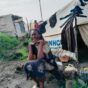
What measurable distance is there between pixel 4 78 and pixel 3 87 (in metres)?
1.56

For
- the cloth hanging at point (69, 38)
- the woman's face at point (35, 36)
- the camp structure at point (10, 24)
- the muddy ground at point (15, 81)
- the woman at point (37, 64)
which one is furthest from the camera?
the camp structure at point (10, 24)

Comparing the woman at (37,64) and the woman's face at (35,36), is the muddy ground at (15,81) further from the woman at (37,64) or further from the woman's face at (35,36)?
the woman's face at (35,36)

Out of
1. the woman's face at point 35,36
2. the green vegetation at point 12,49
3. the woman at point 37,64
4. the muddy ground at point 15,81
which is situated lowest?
the green vegetation at point 12,49

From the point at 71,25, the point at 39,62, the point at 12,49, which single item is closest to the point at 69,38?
the point at 71,25

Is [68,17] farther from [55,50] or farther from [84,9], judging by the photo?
[55,50]

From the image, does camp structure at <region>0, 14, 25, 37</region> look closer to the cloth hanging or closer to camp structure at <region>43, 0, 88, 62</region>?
camp structure at <region>43, 0, 88, 62</region>

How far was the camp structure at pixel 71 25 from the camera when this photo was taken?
8.39 metres

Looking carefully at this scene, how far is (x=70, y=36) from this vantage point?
27.4 ft

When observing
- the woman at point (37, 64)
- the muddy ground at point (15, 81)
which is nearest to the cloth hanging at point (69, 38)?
the muddy ground at point (15, 81)

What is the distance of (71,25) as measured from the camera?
27.3 feet

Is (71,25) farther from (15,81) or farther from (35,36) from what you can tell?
(15,81)

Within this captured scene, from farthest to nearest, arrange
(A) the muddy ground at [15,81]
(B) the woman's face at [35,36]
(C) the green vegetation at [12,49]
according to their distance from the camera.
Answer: (C) the green vegetation at [12,49]
(A) the muddy ground at [15,81]
(B) the woman's face at [35,36]

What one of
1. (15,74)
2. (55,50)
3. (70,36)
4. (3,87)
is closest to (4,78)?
(15,74)

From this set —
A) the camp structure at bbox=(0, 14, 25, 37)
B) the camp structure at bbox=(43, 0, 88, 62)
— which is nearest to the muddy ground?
the camp structure at bbox=(43, 0, 88, 62)
